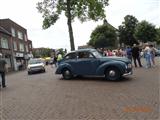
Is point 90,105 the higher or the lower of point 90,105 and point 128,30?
the lower

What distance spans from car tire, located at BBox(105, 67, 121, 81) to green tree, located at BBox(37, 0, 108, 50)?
1495 cm

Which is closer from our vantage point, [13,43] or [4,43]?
[4,43]

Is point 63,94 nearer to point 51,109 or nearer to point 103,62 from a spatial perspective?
point 51,109

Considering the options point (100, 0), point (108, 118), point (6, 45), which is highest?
point (100, 0)

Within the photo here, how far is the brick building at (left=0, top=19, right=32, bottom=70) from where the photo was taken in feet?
163

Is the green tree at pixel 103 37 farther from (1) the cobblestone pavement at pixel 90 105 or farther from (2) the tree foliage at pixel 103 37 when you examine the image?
(1) the cobblestone pavement at pixel 90 105

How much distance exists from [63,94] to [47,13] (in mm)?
21862

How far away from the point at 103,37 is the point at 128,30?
12071 mm

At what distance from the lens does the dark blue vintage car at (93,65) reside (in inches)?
520

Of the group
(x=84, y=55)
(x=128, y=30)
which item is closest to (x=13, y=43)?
(x=128, y=30)

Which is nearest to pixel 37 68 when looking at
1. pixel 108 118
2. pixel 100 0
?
pixel 100 0

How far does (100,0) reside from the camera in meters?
30.0

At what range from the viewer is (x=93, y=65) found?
553 inches

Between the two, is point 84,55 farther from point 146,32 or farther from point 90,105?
point 146,32
